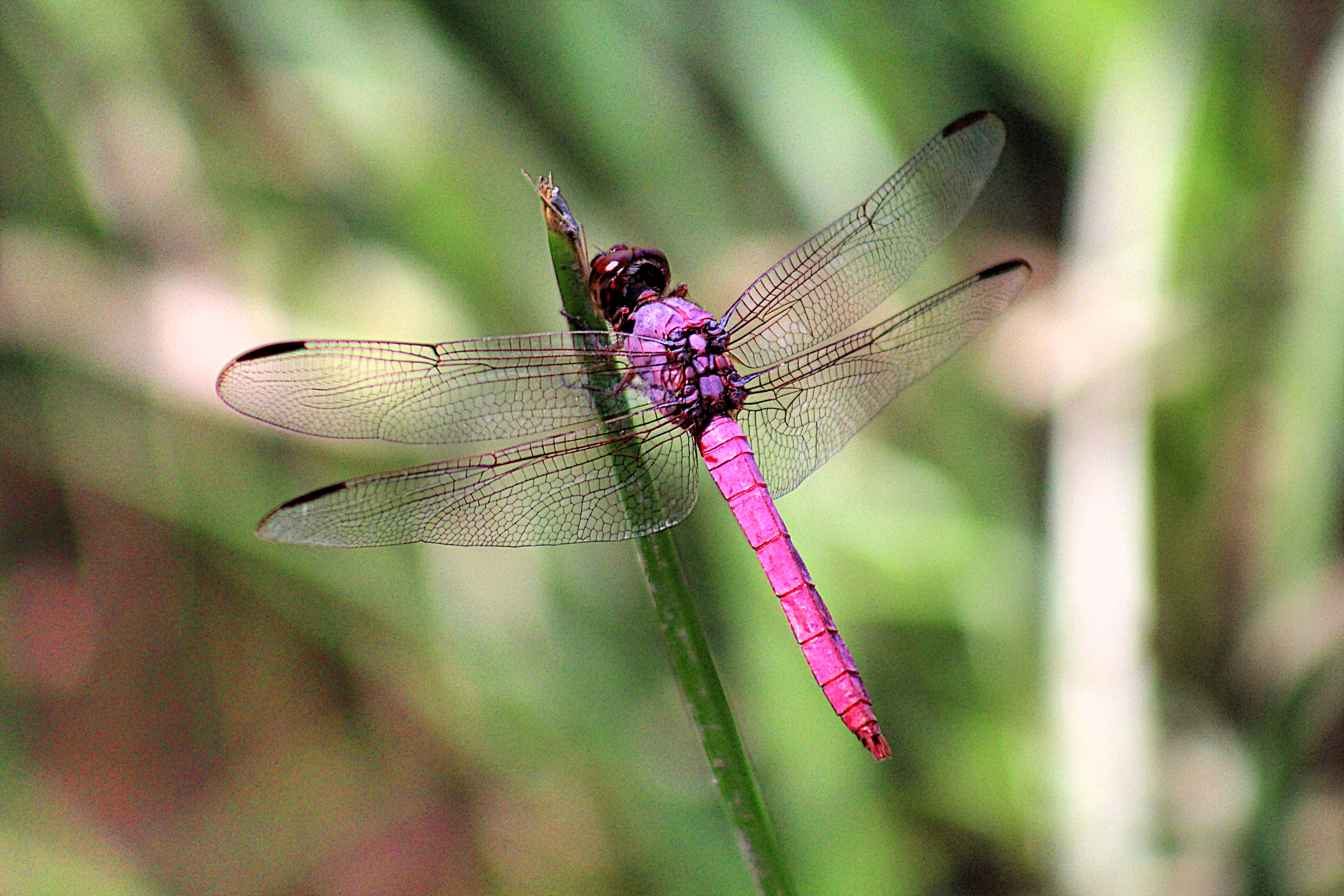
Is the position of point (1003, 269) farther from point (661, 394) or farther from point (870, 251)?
point (661, 394)

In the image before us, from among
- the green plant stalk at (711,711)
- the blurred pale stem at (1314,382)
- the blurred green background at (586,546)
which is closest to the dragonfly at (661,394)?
the green plant stalk at (711,711)

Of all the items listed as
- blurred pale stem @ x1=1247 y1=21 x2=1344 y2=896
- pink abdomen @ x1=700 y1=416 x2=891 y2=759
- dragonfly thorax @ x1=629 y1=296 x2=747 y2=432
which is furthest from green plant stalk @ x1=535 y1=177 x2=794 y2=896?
blurred pale stem @ x1=1247 y1=21 x2=1344 y2=896

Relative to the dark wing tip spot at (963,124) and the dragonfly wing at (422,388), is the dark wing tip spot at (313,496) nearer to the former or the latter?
the dragonfly wing at (422,388)

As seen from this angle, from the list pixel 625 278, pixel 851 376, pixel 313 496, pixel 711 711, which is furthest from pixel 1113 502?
pixel 313 496

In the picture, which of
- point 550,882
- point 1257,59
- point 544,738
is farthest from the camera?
point 1257,59

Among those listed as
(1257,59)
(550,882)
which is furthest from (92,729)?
(1257,59)

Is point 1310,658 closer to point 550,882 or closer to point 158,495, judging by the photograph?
point 550,882
